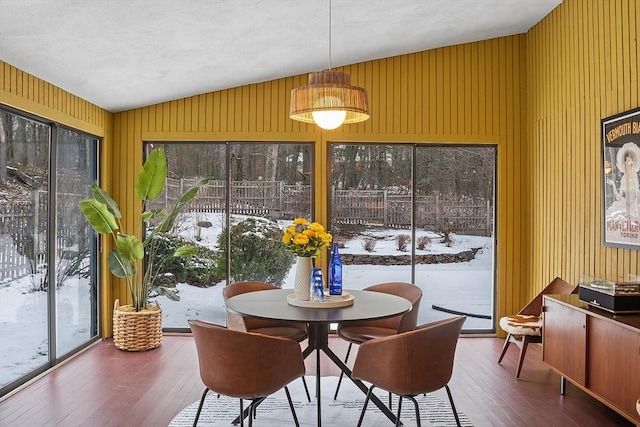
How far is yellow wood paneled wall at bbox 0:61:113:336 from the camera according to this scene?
13.8 ft

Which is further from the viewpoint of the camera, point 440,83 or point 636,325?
point 440,83

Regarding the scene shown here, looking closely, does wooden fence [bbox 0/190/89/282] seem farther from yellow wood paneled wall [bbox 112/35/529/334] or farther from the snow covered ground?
the snow covered ground

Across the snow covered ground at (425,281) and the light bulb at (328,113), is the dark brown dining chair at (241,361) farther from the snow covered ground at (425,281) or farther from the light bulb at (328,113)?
the snow covered ground at (425,281)

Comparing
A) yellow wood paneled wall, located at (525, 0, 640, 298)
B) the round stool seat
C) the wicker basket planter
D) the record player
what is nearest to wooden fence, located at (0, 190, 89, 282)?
the wicker basket planter

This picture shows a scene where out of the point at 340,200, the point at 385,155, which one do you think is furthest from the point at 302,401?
the point at 385,155

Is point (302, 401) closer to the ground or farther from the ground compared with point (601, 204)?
closer to the ground

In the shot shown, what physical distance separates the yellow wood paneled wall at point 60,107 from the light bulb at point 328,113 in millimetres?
2430

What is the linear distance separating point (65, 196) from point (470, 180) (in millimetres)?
4291

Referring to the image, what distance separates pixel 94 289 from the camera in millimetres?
5859

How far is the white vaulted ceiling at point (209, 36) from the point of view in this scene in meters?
3.72

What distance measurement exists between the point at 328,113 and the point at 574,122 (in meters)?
2.87

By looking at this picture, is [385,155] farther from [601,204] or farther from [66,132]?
[66,132]

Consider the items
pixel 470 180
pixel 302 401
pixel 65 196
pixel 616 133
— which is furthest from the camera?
pixel 470 180

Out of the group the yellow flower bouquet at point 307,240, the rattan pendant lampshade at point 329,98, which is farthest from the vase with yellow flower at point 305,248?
the rattan pendant lampshade at point 329,98
